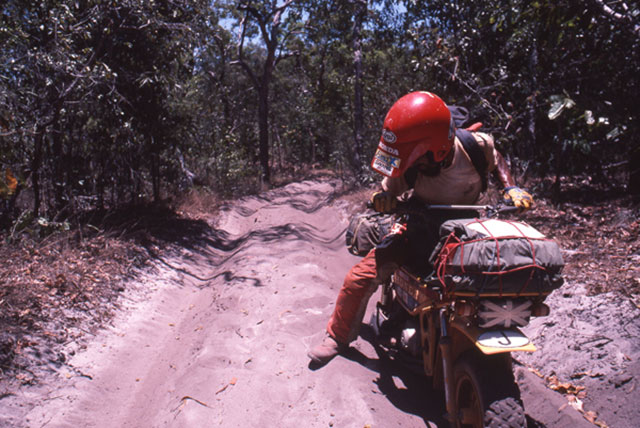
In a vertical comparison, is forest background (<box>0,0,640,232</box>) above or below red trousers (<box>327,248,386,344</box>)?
above

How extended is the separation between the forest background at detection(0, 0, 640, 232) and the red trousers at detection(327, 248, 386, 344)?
105 inches

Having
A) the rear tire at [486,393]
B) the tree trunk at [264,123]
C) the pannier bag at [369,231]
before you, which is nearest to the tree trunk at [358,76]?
the tree trunk at [264,123]

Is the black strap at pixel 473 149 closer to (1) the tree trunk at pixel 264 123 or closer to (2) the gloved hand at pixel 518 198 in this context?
(2) the gloved hand at pixel 518 198

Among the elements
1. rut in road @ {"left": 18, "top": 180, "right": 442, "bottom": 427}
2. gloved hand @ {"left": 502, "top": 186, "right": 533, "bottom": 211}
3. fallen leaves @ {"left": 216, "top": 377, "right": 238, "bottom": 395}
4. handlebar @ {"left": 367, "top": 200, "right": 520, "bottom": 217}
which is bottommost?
rut in road @ {"left": 18, "top": 180, "right": 442, "bottom": 427}

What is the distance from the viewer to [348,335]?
4.30m

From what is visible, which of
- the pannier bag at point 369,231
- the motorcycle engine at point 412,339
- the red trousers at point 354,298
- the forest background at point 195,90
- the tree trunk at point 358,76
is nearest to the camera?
the motorcycle engine at point 412,339

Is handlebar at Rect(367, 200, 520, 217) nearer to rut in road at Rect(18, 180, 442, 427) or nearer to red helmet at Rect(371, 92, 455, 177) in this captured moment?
red helmet at Rect(371, 92, 455, 177)

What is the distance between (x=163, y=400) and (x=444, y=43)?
931cm

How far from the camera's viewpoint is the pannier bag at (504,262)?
2.62 m

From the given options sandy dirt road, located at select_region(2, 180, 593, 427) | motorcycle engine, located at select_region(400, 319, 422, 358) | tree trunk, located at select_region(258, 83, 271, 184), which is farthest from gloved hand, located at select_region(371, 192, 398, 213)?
tree trunk, located at select_region(258, 83, 271, 184)

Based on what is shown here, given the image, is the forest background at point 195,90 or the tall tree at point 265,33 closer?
the forest background at point 195,90

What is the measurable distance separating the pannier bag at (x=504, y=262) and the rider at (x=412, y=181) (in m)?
0.60

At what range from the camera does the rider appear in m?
3.12

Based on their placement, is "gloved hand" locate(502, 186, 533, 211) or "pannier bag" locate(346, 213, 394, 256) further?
"pannier bag" locate(346, 213, 394, 256)
